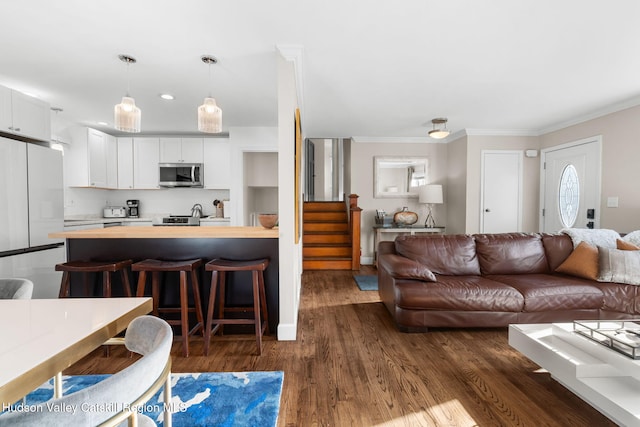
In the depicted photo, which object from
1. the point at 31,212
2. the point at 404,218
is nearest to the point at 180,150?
the point at 31,212

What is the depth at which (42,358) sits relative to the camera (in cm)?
75

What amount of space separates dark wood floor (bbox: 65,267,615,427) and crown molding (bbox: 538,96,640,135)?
3245mm

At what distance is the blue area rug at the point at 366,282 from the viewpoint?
429 centimetres

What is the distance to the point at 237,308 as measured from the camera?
2.77m

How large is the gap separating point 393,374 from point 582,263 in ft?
7.35

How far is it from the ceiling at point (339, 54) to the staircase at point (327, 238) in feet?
7.98

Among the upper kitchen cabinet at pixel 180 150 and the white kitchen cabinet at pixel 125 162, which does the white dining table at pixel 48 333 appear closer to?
the upper kitchen cabinet at pixel 180 150

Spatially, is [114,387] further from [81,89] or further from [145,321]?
[81,89]

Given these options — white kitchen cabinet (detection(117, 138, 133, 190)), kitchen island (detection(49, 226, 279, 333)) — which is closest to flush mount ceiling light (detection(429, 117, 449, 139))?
kitchen island (detection(49, 226, 279, 333))

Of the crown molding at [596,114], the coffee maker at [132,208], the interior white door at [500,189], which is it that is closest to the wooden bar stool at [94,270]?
the coffee maker at [132,208]

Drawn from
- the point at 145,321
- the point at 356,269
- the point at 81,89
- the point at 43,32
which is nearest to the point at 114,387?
the point at 145,321

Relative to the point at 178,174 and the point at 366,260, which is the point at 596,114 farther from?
the point at 178,174

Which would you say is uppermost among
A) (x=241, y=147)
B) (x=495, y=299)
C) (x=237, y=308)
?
(x=241, y=147)

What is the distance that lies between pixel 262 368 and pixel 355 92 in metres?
2.95
